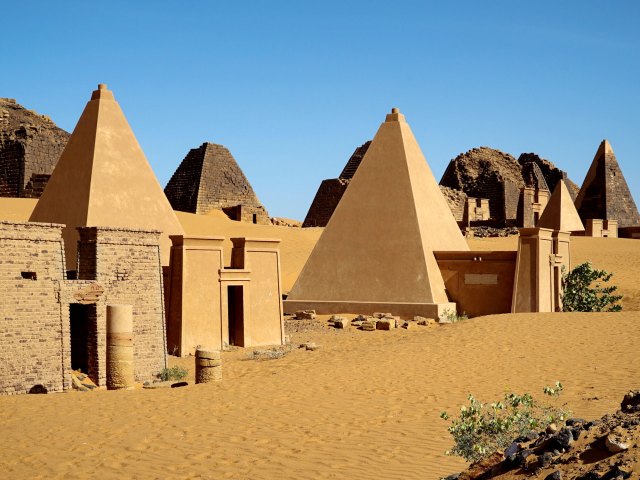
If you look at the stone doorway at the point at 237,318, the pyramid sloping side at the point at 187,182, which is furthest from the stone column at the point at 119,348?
the pyramid sloping side at the point at 187,182

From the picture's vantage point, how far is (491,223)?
149 ft

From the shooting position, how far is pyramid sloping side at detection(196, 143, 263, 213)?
118 feet

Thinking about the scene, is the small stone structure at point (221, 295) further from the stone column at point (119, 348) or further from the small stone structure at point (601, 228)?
the small stone structure at point (601, 228)

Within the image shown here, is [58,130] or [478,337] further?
[58,130]

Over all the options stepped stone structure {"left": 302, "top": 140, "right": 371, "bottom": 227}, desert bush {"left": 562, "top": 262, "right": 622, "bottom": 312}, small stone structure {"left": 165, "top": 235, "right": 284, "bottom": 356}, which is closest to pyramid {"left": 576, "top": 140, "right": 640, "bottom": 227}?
stepped stone structure {"left": 302, "top": 140, "right": 371, "bottom": 227}

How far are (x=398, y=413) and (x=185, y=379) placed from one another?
4.68 m

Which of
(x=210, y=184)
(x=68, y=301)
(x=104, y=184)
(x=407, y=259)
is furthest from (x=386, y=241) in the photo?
(x=210, y=184)

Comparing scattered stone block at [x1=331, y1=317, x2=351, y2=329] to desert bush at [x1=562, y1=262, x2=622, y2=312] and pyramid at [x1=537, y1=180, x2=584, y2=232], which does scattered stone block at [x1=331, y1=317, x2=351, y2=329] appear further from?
pyramid at [x1=537, y1=180, x2=584, y2=232]

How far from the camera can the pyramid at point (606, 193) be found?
142 ft

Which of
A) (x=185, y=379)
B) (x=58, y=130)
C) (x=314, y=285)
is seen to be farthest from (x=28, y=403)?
(x=58, y=130)

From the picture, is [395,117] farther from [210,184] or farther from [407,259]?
[210,184]

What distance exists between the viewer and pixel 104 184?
17.6m

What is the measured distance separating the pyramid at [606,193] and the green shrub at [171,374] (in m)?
33.6

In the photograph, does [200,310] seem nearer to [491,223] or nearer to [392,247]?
[392,247]
